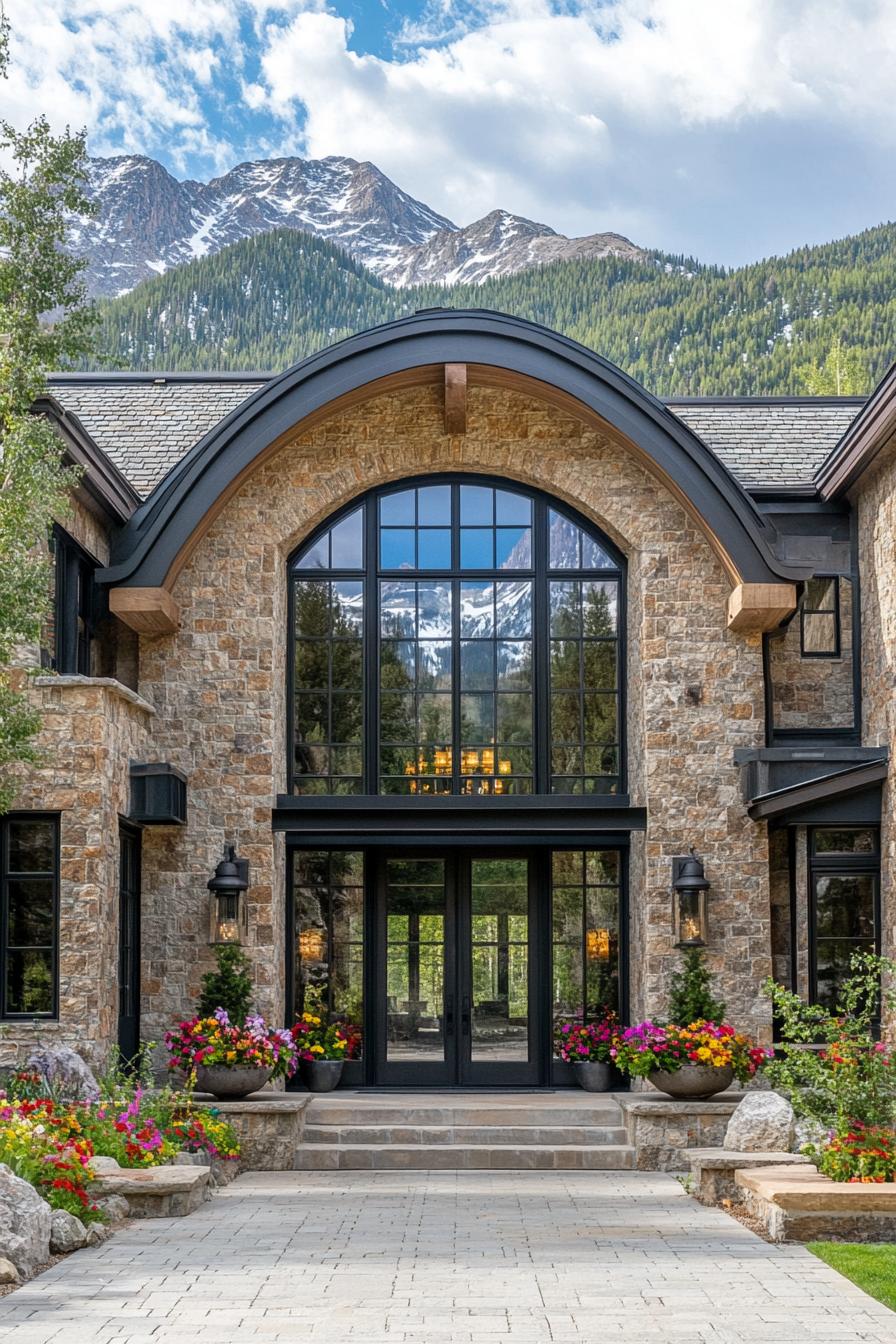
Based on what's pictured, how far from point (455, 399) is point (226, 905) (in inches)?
202

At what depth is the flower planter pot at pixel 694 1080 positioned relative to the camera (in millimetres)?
13406

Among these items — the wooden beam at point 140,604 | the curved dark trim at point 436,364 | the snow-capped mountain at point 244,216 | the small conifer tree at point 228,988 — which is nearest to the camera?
the small conifer tree at point 228,988

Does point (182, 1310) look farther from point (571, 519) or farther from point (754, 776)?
point (571, 519)

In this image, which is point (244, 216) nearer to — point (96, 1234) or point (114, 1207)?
point (114, 1207)

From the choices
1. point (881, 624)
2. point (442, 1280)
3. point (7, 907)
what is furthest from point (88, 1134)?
point (881, 624)

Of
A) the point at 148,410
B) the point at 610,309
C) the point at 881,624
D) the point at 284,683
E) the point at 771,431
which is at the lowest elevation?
the point at 284,683

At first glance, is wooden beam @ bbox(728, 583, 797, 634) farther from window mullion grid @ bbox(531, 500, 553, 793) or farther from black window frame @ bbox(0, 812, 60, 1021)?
black window frame @ bbox(0, 812, 60, 1021)

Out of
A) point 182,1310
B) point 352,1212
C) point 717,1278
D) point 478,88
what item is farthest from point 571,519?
point 478,88

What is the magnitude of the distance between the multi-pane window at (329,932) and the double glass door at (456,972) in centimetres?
22

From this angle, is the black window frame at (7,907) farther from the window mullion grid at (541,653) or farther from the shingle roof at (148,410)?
the window mullion grid at (541,653)

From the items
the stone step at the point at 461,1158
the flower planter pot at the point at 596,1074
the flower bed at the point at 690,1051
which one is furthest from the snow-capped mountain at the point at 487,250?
the stone step at the point at 461,1158

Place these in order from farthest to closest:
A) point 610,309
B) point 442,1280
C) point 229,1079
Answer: point 610,309 → point 229,1079 → point 442,1280

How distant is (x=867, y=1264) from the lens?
324 inches

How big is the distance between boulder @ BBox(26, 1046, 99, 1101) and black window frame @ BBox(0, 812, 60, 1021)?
0.61 meters
